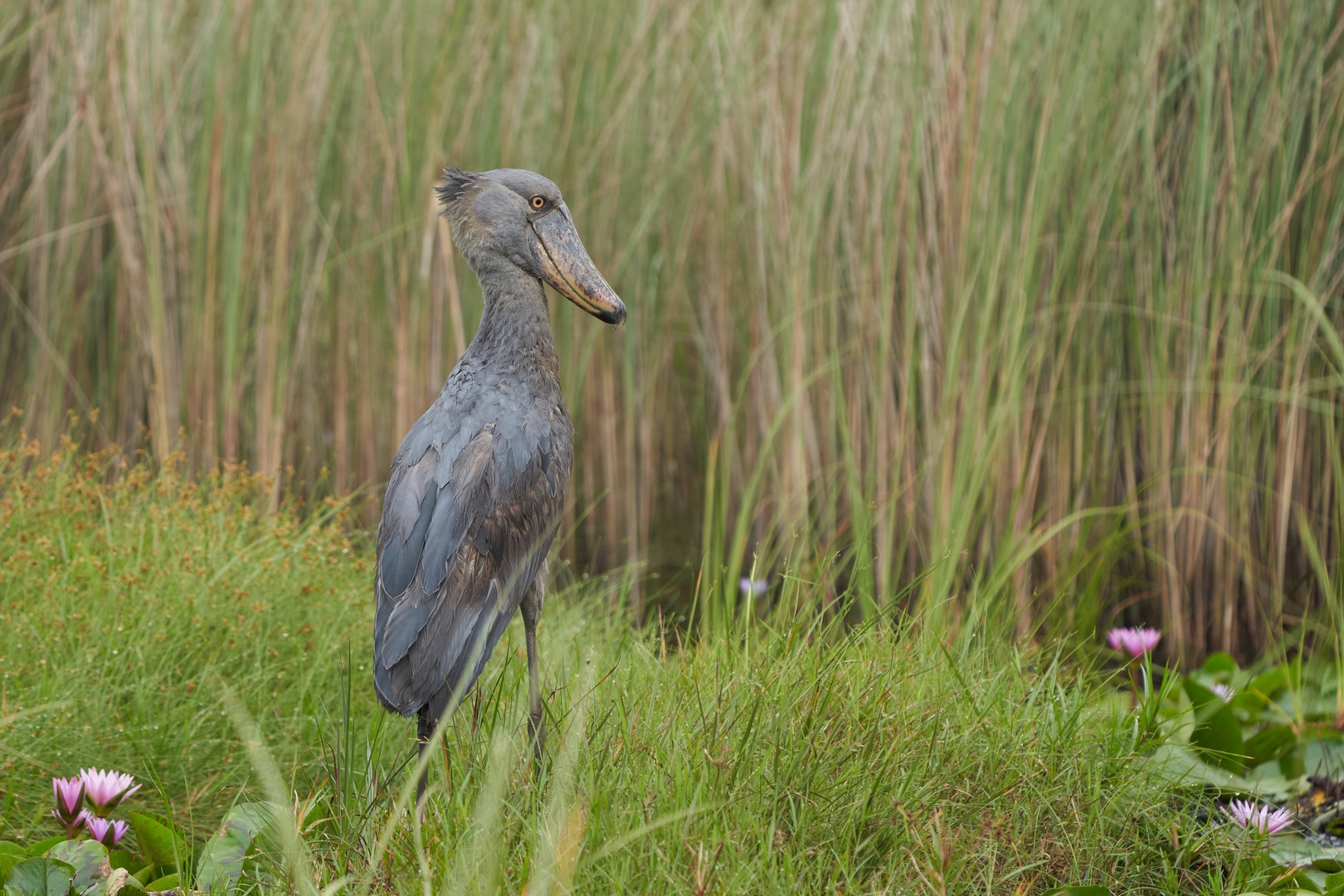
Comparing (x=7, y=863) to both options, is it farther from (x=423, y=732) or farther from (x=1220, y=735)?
(x=1220, y=735)

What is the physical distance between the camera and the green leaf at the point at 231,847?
2.02 m

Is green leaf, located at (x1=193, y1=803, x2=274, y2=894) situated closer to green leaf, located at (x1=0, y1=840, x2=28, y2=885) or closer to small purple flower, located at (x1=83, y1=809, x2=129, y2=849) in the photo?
small purple flower, located at (x1=83, y1=809, x2=129, y2=849)

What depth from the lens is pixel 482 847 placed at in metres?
1.80

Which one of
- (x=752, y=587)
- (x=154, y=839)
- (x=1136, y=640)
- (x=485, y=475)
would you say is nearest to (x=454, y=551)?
(x=485, y=475)

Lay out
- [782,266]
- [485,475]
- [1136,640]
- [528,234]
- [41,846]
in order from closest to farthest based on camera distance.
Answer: [41,846]
[485,475]
[528,234]
[1136,640]
[782,266]

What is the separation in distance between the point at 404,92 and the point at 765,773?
9.78 feet

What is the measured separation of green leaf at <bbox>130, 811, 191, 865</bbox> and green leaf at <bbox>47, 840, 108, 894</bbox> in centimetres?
9

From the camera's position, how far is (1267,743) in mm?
2672

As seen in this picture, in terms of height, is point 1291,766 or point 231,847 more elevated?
point 231,847

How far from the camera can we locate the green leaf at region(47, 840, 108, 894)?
2023mm

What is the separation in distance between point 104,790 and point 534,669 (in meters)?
0.82

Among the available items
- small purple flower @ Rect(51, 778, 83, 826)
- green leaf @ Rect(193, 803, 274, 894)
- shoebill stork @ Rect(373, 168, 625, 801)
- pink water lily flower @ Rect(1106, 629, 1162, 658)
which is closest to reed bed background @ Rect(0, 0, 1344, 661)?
pink water lily flower @ Rect(1106, 629, 1162, 658)

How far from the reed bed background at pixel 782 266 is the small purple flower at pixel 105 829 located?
5.30 feet

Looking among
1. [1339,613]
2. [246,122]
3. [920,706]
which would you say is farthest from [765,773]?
[246,122]
